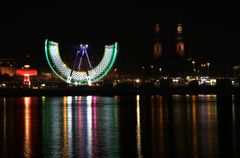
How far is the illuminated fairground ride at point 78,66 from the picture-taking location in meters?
76.3

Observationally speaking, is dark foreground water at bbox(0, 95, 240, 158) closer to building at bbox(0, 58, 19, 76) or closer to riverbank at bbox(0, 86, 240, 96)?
riverbank at bbox(0, 86, 240, 96)

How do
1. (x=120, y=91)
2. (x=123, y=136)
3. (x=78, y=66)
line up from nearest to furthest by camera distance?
(x=123, y=136) < (x=120, y=91) < (x=78, y=66)

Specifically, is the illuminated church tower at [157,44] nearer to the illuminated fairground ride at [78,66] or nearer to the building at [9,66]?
the building at [9,66]

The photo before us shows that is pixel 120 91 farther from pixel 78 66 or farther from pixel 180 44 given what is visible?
pixel 180 44

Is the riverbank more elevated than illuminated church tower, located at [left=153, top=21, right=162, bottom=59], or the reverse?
illuminated church tower, located at [left=153, top=21, right=162, bottom=59]

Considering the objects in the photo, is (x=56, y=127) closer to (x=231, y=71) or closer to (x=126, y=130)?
(x=126, y=130)

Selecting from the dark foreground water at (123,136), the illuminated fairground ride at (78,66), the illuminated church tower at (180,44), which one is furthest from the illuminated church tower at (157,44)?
the dark foreground water at (123,136)

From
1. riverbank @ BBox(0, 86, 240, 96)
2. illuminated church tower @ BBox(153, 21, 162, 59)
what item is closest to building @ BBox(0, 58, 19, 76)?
illuminated church tower @ BBox(153, 21, 162, 59)

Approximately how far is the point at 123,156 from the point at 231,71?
9356cm

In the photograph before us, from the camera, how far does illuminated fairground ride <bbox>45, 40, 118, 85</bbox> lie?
250 ft

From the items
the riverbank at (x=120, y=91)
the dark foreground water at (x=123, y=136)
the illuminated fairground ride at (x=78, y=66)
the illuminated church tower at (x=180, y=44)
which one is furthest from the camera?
the illuminated church tower at (x=180, y=44)

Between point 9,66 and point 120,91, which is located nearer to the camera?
point 120,91

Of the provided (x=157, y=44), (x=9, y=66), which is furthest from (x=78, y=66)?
(x=157, y=44)

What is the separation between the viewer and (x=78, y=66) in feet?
258
